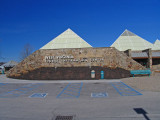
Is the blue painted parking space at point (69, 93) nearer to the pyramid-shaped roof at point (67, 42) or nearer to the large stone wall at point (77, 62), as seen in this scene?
the large stone wall at point (77, 62)

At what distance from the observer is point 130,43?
3516 centimetres

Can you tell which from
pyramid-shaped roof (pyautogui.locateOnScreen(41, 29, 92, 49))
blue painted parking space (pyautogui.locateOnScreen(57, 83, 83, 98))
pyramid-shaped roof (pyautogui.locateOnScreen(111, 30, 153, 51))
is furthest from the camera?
pyramid-shaped roof (pyautogui.locateOnScreen(111, 30, 153, 51))

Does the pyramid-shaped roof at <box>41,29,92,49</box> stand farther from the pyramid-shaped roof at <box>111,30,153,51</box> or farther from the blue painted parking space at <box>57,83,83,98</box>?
the blue painted parking space at <box>57,83,83,98</box>

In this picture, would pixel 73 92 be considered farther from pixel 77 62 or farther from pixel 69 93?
pixel 77 62

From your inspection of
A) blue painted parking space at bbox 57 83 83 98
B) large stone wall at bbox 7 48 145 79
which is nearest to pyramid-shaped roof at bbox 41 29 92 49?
large stone wall at bbox 7 48 145 79

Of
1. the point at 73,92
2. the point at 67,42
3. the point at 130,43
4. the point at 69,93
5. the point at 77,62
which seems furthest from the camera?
the point at 130,43

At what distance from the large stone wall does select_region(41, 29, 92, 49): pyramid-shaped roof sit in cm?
1081

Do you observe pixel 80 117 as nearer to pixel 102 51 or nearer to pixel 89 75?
pixel 89 75

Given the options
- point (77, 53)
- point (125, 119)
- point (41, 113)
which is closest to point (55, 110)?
point (41, 113)

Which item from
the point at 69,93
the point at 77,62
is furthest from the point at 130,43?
the point at 69,93

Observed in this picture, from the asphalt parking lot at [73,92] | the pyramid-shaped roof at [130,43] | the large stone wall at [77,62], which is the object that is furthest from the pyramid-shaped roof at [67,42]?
the asphalt parking lot at [73,92]

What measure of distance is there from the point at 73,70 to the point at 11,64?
26562 mm

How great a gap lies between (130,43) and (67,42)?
1738cm

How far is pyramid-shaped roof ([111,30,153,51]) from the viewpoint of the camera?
32938 millimetres
